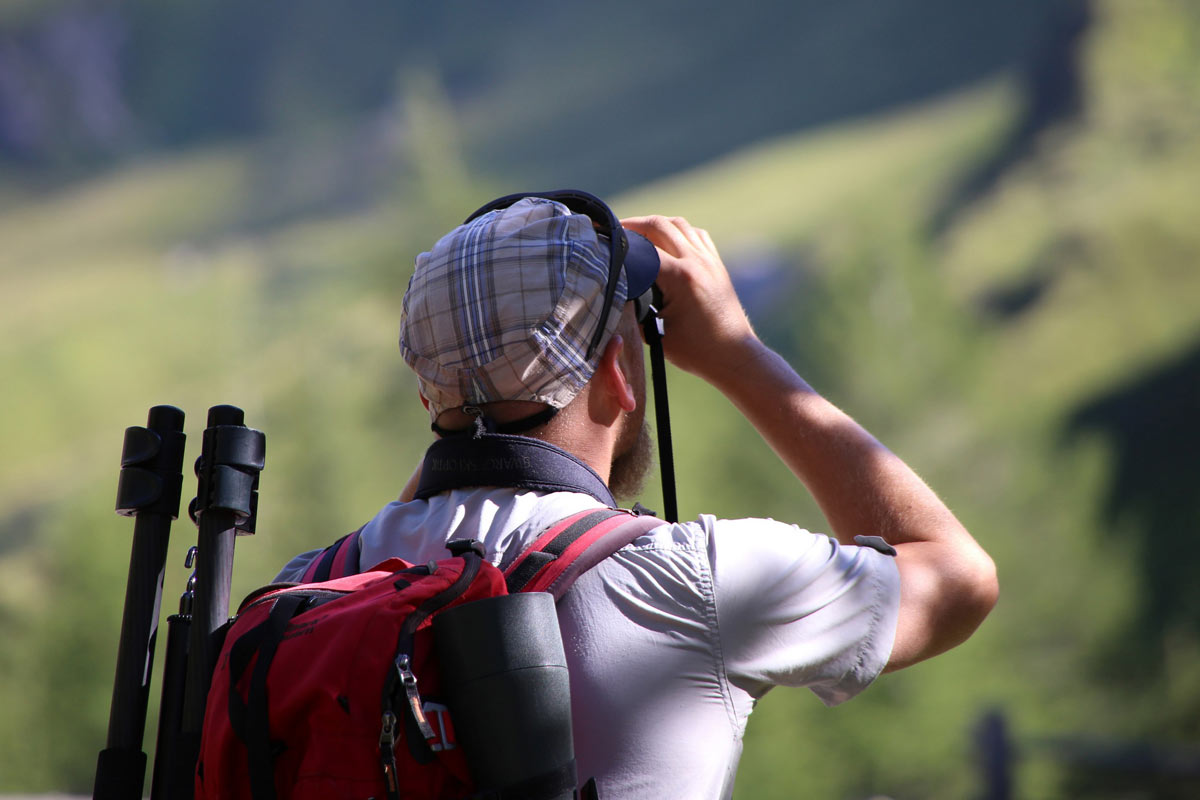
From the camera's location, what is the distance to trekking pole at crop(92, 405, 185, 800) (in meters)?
1.29

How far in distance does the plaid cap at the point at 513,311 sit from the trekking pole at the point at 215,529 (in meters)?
0.24

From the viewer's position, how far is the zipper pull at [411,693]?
3.26 feet

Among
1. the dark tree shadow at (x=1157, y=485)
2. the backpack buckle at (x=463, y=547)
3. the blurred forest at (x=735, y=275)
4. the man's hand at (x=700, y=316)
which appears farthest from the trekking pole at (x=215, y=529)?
the dark tree shadow at (x=1157, y=485)

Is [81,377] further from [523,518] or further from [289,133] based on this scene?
[523,518]

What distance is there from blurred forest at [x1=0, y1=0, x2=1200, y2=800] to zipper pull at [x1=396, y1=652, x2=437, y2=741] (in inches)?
199

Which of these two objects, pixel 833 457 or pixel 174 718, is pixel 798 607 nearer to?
pixel 833 457

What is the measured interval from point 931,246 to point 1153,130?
4780mm

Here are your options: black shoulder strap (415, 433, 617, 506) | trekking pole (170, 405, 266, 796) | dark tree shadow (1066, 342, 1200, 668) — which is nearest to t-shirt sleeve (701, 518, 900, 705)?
black shoulder strap (415, 433, 617, 506)

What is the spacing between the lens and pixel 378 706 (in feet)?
3.29

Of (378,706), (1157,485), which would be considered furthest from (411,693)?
(1157,485)

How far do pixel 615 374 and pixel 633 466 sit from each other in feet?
0.55

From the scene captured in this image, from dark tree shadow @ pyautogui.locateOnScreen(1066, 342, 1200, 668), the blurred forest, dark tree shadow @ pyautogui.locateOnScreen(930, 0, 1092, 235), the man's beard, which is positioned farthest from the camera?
dark tree shadow @ pyautogui.locateOnScreen(930, 0, 1092, 235)

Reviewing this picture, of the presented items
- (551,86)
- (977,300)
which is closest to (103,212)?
(551,86)

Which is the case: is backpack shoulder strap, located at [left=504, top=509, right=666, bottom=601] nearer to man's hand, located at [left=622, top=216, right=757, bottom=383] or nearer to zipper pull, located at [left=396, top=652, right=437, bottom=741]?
zipper pull, located at [left=396, top=652, right=437, bottom=741]
